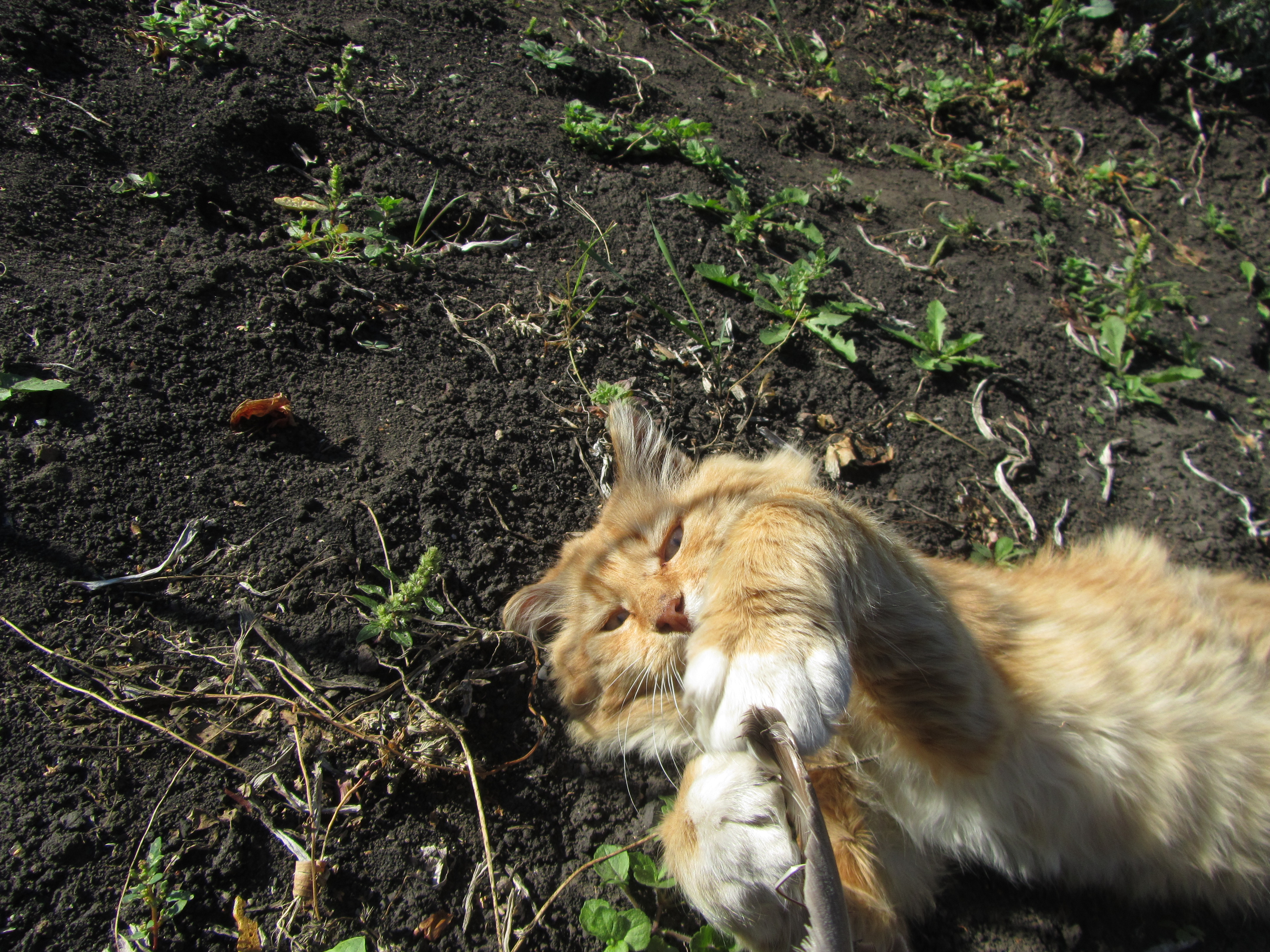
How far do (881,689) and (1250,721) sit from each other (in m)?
1.38

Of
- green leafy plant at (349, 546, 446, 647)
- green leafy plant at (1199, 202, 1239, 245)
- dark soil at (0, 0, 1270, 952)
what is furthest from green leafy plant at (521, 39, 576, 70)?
green leafy plant at (1199, 202, 1239, 245)

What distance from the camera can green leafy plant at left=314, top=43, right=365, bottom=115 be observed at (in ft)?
10.3

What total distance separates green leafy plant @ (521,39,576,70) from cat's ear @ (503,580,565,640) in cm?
321

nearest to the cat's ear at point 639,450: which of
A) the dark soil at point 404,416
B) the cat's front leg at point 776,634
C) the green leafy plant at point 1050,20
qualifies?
the dark soil at point 404,416

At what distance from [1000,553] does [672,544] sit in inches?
64.7

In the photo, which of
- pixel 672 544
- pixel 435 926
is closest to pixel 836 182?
pixel 672 544

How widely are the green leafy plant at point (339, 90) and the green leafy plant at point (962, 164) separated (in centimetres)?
339

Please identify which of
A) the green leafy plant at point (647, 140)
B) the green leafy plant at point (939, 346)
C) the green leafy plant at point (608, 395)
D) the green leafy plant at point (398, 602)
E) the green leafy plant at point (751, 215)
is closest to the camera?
the green leafy plant at point (398, 602)

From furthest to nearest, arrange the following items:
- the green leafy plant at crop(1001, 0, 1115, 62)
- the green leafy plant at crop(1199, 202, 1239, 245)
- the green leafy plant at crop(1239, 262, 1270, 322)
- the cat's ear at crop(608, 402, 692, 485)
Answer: the green leafy plant at crop(1001, 0, 1115, 62)
the green leafy plant at crop(1199, 202, 1239, 245)
the green leafy plant at crop(1239, 262, 1270, 322)
the cat's ear at crop(608, 402, 692, 485)

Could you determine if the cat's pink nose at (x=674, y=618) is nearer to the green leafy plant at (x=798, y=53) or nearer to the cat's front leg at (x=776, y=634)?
the cat's front leg at (x=776, y=634)

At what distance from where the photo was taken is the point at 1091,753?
6.81 feet

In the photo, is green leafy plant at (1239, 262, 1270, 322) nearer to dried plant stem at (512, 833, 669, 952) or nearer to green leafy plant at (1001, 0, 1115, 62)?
green leafy plant at (1001, 0, 1115, 62)

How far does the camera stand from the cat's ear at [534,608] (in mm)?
2379

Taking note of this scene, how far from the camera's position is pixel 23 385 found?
83.5 inches
